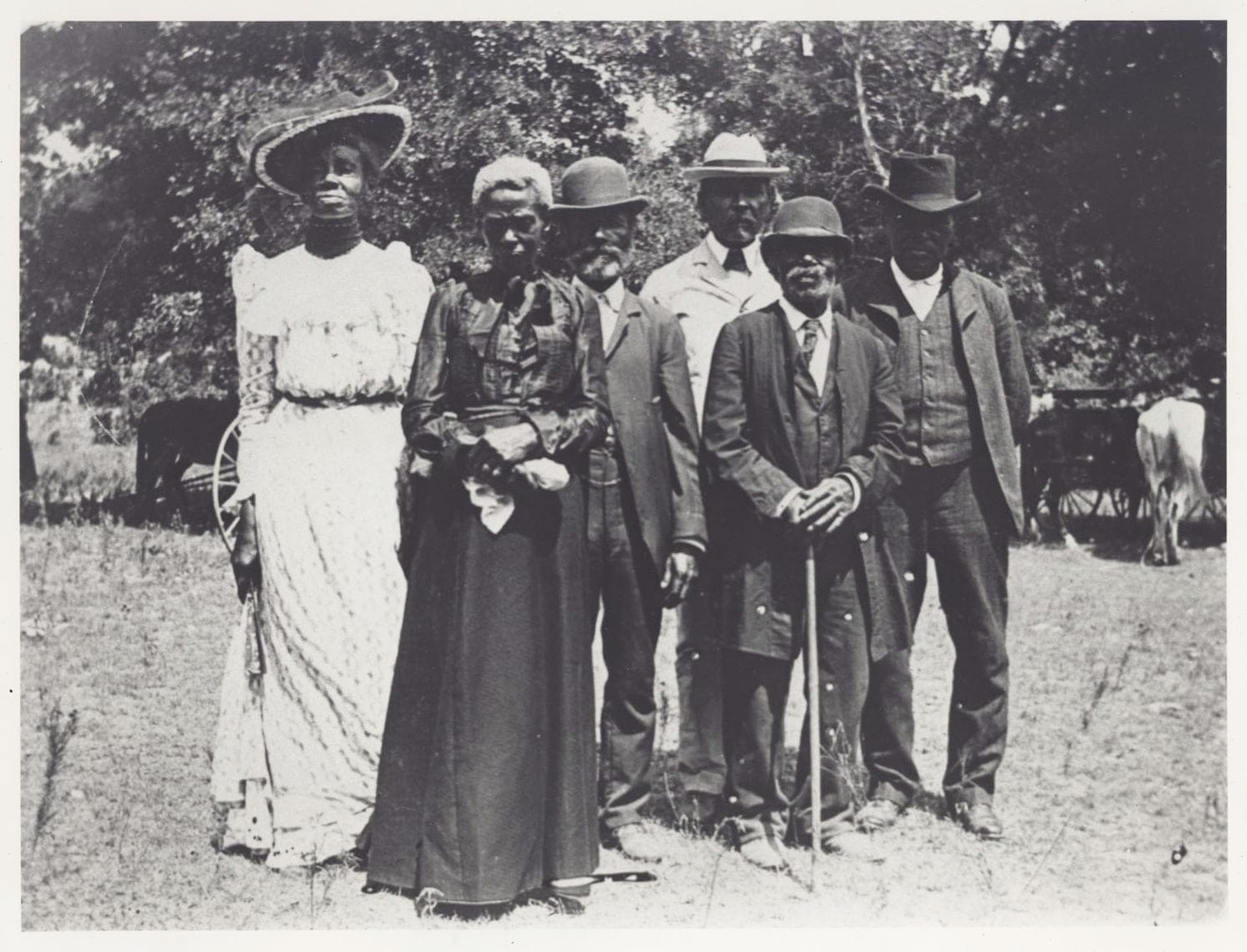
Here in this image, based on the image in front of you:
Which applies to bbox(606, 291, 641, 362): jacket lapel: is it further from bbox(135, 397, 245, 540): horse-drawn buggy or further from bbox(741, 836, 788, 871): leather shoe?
bbox(135, 397, 245, 540): horse-drawn buggy

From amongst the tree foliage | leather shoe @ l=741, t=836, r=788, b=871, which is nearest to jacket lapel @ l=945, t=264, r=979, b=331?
the tree foliage

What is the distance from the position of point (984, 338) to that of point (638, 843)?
222cm

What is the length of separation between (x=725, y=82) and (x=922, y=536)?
8.67 feet

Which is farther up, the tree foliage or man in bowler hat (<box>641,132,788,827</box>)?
the tree foliage

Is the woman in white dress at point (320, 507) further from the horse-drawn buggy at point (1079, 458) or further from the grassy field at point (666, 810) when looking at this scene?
the horse-drawn buggy at point (1079, 458)

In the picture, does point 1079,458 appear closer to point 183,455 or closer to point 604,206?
point 183,455

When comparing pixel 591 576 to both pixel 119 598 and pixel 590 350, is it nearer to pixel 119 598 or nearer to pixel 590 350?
pixel 590 350

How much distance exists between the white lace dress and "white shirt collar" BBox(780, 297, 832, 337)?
4.25ft

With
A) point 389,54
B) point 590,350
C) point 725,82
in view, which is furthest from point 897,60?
point 590,350

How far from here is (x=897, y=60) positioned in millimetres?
6348

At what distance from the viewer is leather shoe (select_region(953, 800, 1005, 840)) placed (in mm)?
4953

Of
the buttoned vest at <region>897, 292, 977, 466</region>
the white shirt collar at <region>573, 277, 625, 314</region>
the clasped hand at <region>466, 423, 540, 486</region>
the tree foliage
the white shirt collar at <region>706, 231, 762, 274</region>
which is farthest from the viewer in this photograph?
the tree foliage

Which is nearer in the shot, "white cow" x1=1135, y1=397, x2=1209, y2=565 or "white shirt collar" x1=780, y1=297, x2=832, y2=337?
"white shirt collar" x1=780, y1=297, x2=832, y2=337

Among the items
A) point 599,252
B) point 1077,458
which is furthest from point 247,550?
point 1077,458
